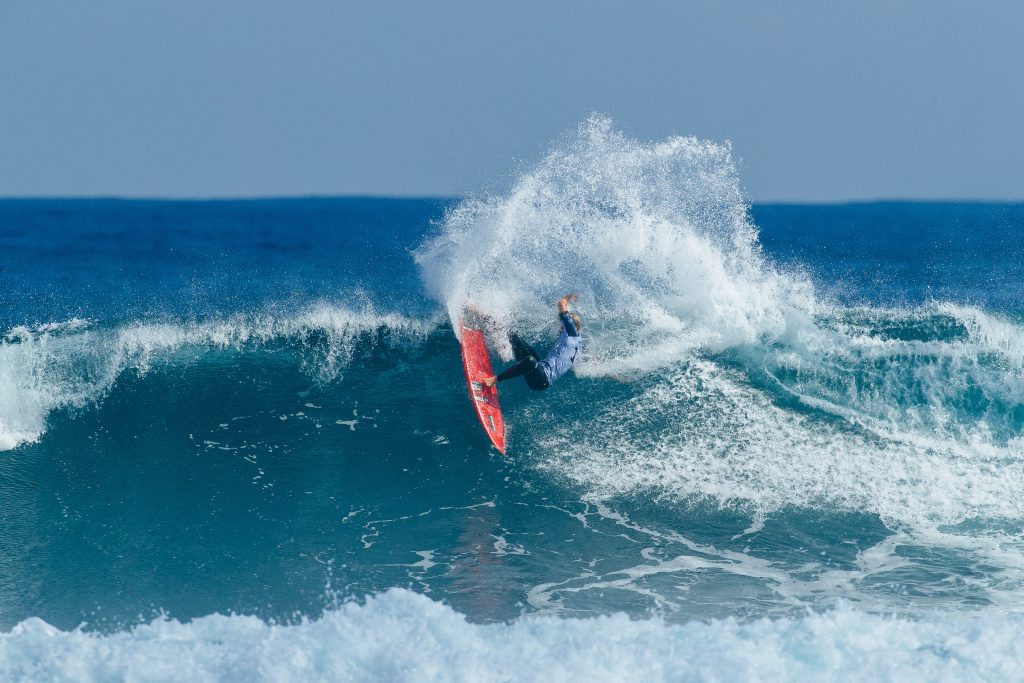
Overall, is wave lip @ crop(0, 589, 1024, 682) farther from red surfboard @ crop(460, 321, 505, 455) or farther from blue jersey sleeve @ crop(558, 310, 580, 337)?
blue jersey sleeve @ crop(558, 310, 580, 337)

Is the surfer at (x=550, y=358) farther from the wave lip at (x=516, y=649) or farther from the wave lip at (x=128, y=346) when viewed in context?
the wave lip at (x=516, y=649)

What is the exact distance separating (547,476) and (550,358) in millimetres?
1202

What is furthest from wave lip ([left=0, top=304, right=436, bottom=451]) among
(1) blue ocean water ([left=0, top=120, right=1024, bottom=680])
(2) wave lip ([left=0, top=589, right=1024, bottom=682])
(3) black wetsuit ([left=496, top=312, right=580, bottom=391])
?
(2) wave lip ([left=0, top=589, right=1024, bottom=682])

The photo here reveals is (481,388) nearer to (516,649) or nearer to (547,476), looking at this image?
(547,476)

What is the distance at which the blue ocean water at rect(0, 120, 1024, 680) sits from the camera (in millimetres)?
5719

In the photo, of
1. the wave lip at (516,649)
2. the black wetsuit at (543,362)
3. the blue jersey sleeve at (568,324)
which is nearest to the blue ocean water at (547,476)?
the wave lip at (516,649)

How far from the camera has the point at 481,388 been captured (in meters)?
9.58

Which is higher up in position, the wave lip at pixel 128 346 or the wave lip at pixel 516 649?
the wave lip at pixel 128 346

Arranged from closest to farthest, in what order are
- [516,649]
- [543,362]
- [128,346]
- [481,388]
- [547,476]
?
[516,649], [547,476], [543,362], [481,388], [128,346]

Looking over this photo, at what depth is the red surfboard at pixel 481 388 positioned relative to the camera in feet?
30.1

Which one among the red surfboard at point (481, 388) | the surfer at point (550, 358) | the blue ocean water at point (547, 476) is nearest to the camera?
the blue ocean water at point (547, 476)

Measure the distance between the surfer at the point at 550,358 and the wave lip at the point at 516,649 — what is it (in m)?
3.21

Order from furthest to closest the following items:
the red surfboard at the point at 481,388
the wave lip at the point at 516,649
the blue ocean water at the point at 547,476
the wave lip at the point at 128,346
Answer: the wave lip at the point at 128,346 → the red surfboard at the point at 481,388 → the blue ocean water at the point at 547,476 → the wave lip at the point at 516,649

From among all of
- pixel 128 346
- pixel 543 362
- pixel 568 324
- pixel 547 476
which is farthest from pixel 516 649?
pixel 128 346
